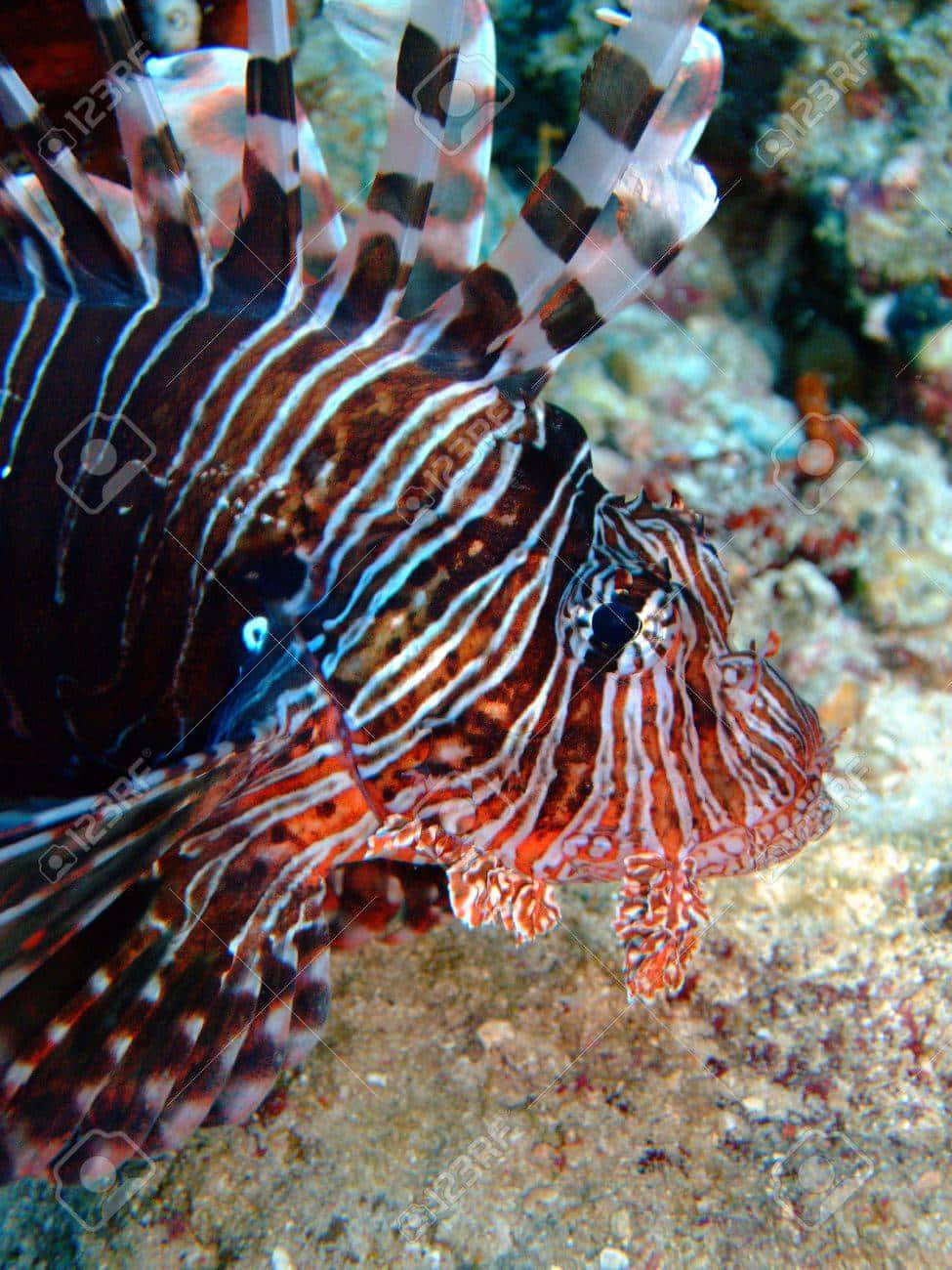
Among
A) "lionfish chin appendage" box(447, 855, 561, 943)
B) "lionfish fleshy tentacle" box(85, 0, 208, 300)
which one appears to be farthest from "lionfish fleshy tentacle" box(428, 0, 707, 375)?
"lionfish chin appendage" box(447, 855, 561, 943)

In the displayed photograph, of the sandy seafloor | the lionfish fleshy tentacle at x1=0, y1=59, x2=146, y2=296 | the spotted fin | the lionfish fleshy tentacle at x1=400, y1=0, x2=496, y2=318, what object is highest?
the lionfish fleshy tentacle at x1=0, y1=59, x2=146, y2=296

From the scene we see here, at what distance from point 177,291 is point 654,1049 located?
3255 mm

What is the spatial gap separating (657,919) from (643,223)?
210cm

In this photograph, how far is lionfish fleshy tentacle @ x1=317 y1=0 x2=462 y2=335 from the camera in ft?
8.91

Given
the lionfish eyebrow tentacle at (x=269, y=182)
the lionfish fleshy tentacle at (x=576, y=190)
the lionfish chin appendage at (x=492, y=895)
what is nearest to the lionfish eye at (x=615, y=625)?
the lionfish chin appendage at (x=492, y=895)

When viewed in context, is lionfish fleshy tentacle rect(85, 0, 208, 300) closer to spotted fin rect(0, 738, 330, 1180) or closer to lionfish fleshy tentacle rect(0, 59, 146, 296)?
lionfish fleshy tentacle rect(0, 59, 146, 296)

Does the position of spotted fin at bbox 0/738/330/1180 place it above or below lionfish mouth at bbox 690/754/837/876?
above

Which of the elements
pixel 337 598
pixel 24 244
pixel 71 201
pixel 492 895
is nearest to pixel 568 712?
pixel 492 895

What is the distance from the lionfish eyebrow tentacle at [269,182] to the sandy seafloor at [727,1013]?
99.4 inches

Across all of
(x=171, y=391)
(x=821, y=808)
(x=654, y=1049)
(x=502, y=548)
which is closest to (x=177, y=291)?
(x=171, y=391)

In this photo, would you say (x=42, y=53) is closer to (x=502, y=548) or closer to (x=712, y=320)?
(x=502, y=548)

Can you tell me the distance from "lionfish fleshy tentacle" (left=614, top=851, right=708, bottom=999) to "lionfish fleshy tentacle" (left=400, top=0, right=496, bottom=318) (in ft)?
6.70

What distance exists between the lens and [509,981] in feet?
12.3

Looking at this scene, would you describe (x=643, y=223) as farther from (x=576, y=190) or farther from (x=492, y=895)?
(x=492, y=895)
